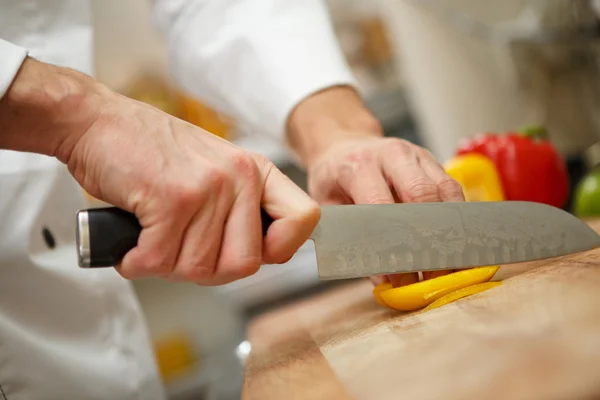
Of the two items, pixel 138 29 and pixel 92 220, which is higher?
pixel 138 29

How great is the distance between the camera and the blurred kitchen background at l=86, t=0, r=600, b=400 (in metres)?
1.59

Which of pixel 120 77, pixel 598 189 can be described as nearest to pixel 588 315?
pixel 598 189

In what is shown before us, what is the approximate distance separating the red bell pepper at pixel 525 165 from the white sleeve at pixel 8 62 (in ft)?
2.53

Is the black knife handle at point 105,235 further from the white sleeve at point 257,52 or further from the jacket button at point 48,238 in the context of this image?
the white sleeve at point 257,52

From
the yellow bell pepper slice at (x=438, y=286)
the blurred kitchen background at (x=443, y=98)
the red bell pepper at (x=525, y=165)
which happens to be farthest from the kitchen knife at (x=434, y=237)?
the blurred kitchen background at (x=443, y=98)

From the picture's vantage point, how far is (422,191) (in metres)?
0.61

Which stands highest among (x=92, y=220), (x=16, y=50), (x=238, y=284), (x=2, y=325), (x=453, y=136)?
(x=16, y=50)

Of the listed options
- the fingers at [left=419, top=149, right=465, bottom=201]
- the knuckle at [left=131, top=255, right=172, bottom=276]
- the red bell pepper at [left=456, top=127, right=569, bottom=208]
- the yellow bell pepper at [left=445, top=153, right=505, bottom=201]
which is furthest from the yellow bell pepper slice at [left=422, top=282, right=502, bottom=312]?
the red bell pepper at [left=456, top=127, right=569, bottom=208]

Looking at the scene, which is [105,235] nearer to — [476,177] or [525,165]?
[476,177]

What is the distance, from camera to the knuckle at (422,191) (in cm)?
61

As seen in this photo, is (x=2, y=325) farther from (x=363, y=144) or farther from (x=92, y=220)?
(x=363, y=144)

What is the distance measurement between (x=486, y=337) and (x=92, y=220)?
11.9 inches

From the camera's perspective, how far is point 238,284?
1.68 meters

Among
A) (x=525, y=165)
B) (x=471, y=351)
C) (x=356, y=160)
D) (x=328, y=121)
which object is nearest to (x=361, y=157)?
(x=356, y=160)
